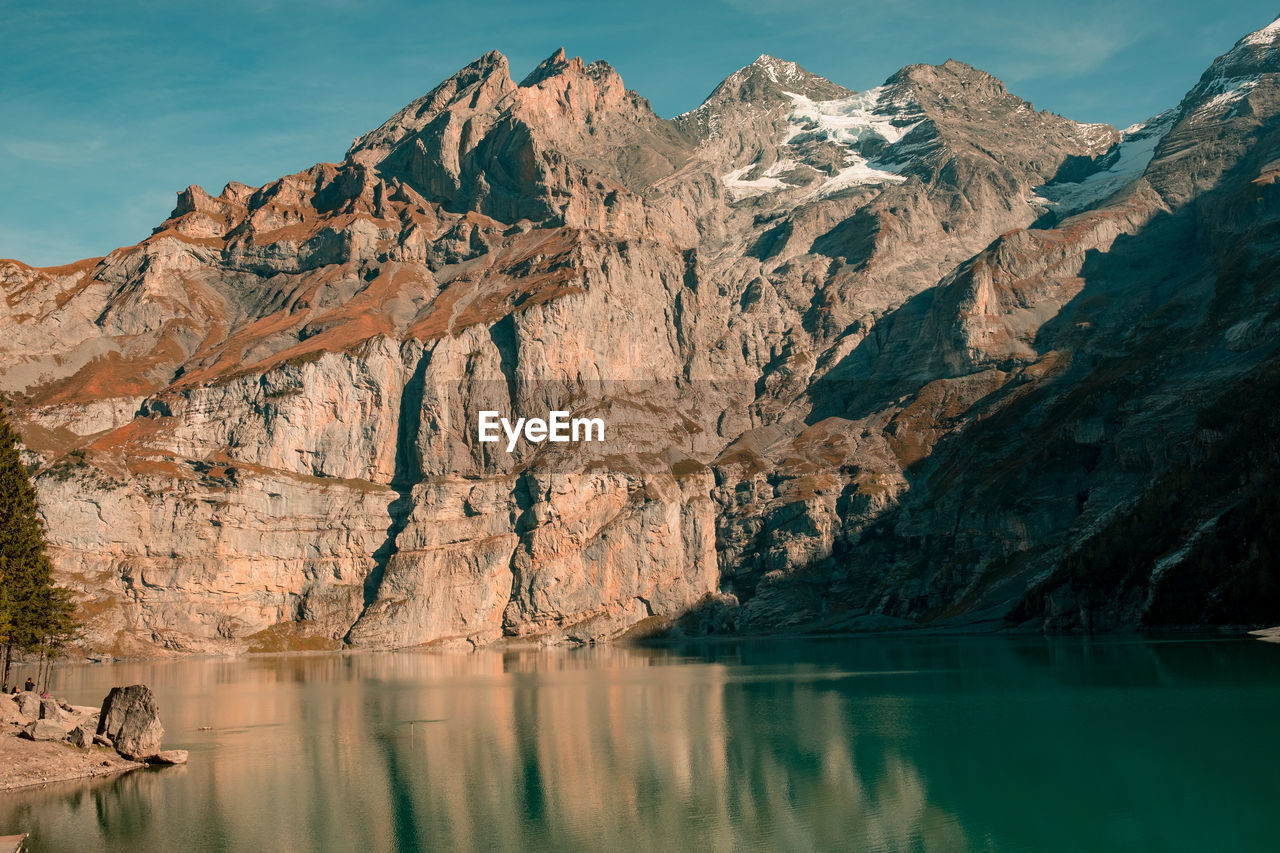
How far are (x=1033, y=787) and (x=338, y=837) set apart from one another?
32.1 metres

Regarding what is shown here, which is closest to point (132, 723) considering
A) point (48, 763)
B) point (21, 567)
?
point (48, 763)

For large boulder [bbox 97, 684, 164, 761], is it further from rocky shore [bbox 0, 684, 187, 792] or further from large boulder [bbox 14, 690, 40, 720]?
large boulder [bbox 14, 690, 40, 720]

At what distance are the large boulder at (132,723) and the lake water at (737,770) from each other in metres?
4.10

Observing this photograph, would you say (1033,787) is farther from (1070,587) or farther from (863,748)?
(1070,587)

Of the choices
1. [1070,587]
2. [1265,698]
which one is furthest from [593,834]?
[1070,587]

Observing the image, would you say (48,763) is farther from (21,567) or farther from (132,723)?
(21,567)

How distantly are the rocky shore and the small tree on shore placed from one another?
10.0 m

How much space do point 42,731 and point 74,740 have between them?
6.05ft

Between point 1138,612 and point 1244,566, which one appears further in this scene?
point 1138,612

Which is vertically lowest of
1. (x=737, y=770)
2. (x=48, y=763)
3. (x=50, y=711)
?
(x=737, y=770)

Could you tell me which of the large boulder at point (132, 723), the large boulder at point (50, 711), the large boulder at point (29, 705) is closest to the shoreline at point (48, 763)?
the large boulder at point (132, 723)

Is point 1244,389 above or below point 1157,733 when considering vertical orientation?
above

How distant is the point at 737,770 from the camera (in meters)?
59.1

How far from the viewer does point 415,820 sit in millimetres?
48719
